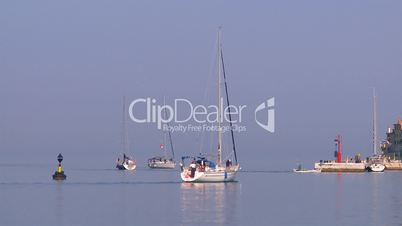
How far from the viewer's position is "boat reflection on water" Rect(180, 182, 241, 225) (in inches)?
2288

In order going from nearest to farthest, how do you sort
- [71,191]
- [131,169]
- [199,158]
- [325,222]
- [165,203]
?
[325,222] → [165,203] → [71,191] → [199,158] → [131,169]

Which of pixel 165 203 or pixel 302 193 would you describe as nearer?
pixel 165 203

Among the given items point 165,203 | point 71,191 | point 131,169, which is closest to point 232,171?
point 71,191

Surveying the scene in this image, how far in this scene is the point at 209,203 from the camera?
7262 centimetres

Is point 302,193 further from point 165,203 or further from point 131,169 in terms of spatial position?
point 131,169

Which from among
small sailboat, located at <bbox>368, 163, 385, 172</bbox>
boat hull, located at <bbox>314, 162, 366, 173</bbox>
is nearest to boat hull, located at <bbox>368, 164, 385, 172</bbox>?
small sailboat, located at <bbox>368, 163, 385, 172</bbox>

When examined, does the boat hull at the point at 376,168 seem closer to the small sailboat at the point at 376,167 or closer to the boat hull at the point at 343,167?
the small sailboat at the point at 376,167

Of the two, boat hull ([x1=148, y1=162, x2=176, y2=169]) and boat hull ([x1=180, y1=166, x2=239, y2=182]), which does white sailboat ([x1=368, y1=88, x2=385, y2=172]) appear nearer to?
boat hull ([x1=148, y1=162, x2=176, y2=169])

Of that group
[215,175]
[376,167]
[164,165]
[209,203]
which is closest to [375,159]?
[376,167]

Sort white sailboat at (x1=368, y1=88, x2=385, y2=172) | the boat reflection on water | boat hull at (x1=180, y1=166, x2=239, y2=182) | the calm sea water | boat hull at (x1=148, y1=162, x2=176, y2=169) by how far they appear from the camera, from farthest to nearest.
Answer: boat hull at (x1=148, y1=162, x2=176, y2=169) → white sailboat at (x1=368, y1=88, x2=385, y2=172) → boat hull at (x1=180, y1=166, x2=239, y2=182) → the boat reflection on water → the calm sea water

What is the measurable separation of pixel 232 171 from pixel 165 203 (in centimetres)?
2382

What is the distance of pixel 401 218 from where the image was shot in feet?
190

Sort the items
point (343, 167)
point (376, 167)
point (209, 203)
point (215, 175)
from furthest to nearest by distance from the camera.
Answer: point (343, 167), point (376, 167), point (215, 175), point (209, 203)

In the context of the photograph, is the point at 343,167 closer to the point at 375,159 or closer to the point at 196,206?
the point at 375,159
